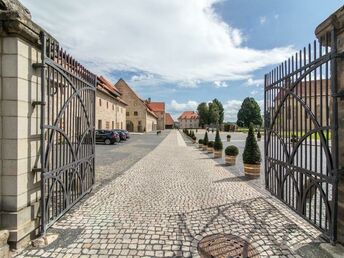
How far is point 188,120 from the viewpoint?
131 meters

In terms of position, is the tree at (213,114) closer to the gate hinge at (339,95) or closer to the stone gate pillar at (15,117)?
the gate hinge at (339,95)

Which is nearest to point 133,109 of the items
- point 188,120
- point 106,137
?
point 106,137

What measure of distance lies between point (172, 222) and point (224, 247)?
124 centimetres

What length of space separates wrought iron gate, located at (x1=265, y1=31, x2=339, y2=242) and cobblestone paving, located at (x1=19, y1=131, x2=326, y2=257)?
0.50m

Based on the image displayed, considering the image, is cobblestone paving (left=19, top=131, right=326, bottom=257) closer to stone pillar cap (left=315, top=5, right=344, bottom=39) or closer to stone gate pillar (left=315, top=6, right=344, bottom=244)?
stone gate pillar (left=315, top=6, right=344, bottom=244)

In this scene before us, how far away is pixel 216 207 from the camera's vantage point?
5.21 metres

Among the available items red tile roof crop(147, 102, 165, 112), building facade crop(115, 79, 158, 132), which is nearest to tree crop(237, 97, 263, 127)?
building facade crop(115, 79, 158, 132)

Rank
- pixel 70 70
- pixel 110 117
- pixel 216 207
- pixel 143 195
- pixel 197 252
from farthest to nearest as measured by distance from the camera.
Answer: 1. pixel 110 117
2. pixel 143 195
3. pixel 216 207
4. pixel 70 70
5. pixel 197 252

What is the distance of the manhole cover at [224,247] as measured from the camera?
3186 millimetres

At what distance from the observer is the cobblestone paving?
134 inches

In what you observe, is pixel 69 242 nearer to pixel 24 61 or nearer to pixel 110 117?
pixel 24 61

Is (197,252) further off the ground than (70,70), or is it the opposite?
(70,70)

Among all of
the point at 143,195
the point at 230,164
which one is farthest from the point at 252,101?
the point at 143,195

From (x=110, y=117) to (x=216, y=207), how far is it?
1378 inches
